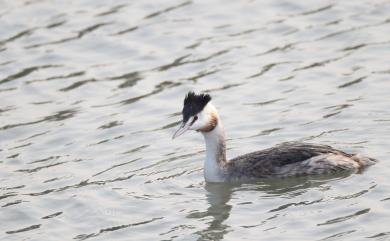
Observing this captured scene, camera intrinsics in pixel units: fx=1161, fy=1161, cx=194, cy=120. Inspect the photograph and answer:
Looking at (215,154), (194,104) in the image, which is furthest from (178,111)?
(194,104)

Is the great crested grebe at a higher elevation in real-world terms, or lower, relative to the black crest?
lower

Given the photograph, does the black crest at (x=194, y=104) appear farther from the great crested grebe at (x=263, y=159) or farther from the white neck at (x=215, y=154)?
the white neck at (x=215, y=154)

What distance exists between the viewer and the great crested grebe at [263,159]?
13.9m

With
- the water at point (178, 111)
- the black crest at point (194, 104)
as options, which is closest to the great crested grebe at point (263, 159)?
the black crest at point (194, 104)

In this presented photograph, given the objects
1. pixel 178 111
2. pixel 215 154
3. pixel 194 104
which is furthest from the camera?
pixel 178 111

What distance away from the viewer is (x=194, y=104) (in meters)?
14.1

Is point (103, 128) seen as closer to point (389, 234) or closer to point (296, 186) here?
point (296, 186)

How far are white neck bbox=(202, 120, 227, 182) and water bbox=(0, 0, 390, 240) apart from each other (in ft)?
0.75

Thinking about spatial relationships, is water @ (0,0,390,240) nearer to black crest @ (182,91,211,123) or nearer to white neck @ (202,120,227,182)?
white neck @ (202,120,227,182)

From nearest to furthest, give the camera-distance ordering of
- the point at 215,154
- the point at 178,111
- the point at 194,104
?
the point at 194,104
the point at 215,154
the point at 178,111

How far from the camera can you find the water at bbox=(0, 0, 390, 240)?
41.7ft

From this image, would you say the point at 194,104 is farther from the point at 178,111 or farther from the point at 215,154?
the point at 178,111

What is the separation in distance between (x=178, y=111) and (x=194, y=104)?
2.39m

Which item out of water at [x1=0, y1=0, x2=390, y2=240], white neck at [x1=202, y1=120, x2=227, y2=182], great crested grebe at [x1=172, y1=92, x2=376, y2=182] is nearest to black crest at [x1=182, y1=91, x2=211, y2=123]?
great crested grebe at [x1=172, y1=92, x2=376, y2=182]
